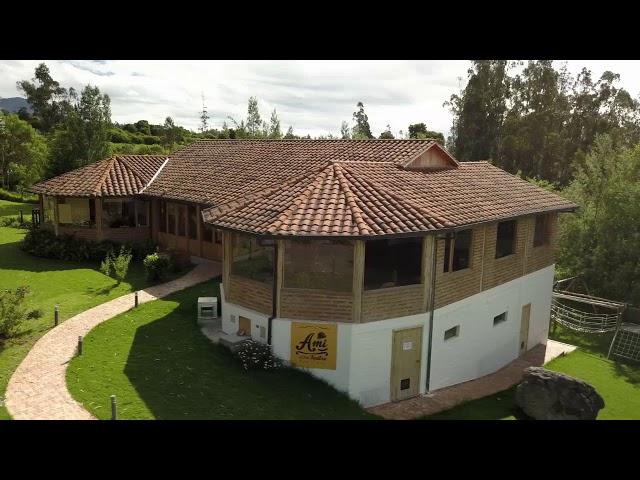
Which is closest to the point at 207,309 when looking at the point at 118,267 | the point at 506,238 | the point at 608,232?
the point at 118,267

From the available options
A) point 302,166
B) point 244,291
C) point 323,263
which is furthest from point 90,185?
point 323,263

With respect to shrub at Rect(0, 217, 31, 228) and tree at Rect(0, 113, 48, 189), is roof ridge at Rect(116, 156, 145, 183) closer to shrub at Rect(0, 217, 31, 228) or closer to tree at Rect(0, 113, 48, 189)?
shrub at Rect(0, 217, 31, 228)

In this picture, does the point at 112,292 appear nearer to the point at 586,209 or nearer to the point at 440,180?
the point at 440,180

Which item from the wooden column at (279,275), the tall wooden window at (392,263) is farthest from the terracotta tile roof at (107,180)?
the tall wooden window at (392,263)

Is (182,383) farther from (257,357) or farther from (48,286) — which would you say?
(48,286)

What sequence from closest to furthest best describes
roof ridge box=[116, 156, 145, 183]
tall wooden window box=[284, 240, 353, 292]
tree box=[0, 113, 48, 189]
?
tall wooden window box=[284, 240, 353, 292], roof ridge box=[116, 156, 145, 183], tree box=[0, 113, 48, 189]

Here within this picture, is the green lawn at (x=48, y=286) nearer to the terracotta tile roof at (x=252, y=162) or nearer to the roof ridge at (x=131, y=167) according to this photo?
the terracotta tile roof at (x=252, y=162)

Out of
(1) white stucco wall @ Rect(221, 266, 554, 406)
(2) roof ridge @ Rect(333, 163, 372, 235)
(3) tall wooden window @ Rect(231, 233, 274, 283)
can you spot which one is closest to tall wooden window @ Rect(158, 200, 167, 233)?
(1) white stucco wall @ Rect(221, 266, 554, 406)
